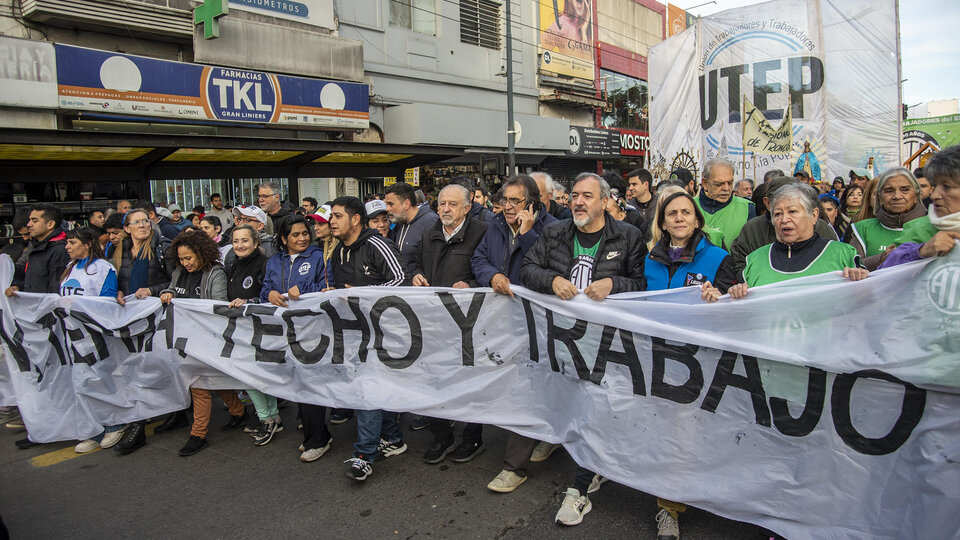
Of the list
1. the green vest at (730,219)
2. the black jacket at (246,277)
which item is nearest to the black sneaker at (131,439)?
the black jacket at (246,277)

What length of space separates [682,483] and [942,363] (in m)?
1.31

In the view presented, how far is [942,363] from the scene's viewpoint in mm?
2648

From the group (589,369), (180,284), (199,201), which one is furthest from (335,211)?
(199,201)

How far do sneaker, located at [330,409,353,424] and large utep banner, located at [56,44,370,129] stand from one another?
10.5 metres

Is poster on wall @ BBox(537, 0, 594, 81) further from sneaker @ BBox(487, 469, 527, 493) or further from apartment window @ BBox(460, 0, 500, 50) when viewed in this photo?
sneaker @ BBox(487, 469, 527, 493)

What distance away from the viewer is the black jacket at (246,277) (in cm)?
515

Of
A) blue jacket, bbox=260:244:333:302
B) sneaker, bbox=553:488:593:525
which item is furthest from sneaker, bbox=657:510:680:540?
blue jacket, bbox=260:244:333:302

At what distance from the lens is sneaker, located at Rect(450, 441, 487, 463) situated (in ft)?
14.6

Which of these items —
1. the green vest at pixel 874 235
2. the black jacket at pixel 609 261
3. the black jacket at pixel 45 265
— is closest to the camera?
the black jacket at pixel 609 261

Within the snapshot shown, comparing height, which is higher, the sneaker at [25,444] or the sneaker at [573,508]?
the sneaker at [573,508]

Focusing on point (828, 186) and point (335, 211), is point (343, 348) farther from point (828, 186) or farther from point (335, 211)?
point (828, 186)

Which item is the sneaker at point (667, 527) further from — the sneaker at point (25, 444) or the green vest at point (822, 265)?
the sneaker at point (25, 444)

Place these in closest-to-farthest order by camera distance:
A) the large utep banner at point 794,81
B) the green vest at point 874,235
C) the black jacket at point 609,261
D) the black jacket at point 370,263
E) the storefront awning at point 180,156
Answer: the black jacket at point 609,261, the green vest at point 874,235, the black jacket at point 370,263, the large utep banner at point 794,81, the storefront awning at point 180,156

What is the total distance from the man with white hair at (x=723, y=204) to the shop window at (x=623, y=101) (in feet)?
81.1
